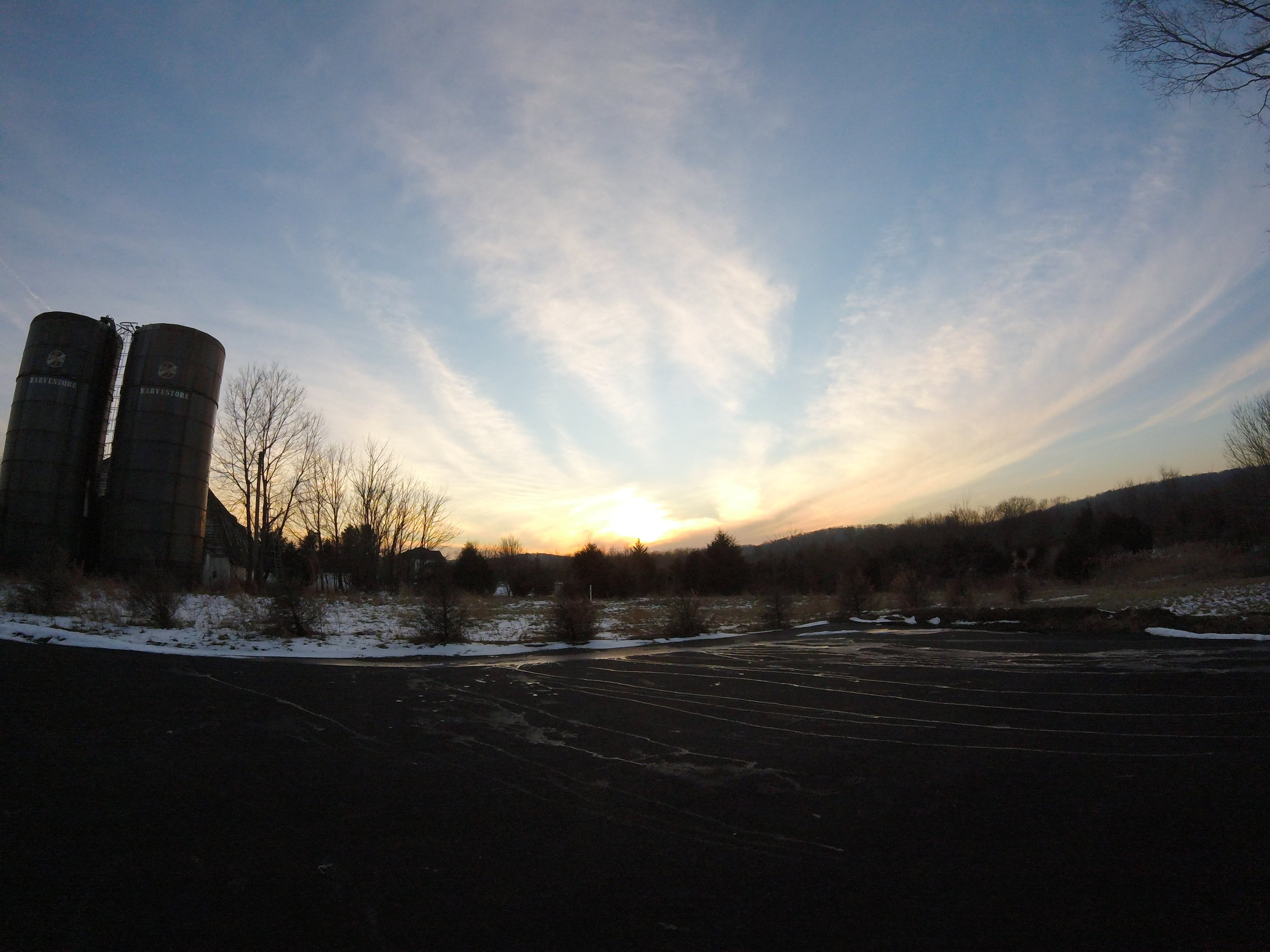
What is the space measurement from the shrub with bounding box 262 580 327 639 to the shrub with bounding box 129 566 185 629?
2.36 meters

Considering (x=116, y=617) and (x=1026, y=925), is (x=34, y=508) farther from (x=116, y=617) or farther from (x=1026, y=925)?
(x=1026, y=925)

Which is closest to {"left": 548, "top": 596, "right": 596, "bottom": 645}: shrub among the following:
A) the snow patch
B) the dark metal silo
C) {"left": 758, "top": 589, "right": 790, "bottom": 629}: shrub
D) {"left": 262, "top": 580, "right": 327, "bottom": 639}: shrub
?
{"left": 262, "top": 580, "right": 327, "bottom": 639}: shrub

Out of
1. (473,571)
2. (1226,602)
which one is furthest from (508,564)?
(1226,602)

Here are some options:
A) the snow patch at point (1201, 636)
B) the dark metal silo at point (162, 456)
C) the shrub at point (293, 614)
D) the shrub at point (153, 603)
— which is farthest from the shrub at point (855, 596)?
the dark metal silo at point (162, 456)

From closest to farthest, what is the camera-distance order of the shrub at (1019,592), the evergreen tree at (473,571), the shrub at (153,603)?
the shrub at (153,603), the shrub at (1019,592), the evergreen tree at (473,571)

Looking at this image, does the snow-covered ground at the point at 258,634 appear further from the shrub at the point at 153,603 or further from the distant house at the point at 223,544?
the distant house at the point at 223,544

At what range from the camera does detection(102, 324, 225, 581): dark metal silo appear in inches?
1051

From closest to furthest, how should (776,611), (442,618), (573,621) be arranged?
(442,618) < (573,621) < (776,611)

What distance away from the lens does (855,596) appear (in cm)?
2823

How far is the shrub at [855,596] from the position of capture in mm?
28000

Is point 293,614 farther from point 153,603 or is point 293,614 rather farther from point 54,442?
point 54,442

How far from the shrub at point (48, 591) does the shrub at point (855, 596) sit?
2728cm

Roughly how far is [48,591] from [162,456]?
11.7 meters

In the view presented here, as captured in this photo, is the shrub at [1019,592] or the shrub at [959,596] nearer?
the shrub at [959,596]
